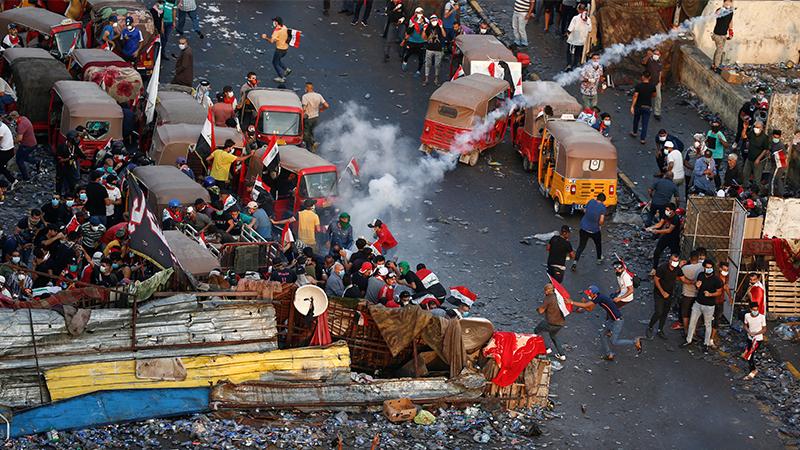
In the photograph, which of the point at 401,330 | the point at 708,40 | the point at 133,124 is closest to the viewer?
the point at 401,330

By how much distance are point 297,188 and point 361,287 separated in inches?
195

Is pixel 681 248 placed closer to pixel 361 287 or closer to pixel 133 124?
pixel 361 287

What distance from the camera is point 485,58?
1330 inches

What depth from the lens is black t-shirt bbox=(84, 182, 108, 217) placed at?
26.0 meters

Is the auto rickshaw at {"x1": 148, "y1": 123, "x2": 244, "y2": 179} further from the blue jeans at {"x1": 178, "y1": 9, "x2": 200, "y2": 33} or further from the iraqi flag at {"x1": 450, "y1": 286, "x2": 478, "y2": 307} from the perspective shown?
the blue jeans at {"x1": 178, "y1": 9, "x2": 200, "y2": 33}

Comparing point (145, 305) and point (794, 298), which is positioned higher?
point (145, 305)

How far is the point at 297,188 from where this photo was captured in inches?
1108

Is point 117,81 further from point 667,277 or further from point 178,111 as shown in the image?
point 667,277

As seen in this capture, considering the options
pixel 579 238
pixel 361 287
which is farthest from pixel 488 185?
pixel 361 287

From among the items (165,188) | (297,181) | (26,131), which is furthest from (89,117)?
(297,181)

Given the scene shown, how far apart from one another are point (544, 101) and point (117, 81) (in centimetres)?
Answer: 903

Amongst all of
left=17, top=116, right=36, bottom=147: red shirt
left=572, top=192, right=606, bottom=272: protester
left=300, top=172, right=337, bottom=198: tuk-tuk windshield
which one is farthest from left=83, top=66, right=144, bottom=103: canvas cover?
left=572, top=192, right=606, bottom=272: protester

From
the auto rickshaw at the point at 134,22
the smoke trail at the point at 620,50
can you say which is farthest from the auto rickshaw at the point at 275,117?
the smoke trail at the point at 620,50

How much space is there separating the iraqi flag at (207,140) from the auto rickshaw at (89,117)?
2.10 metres
